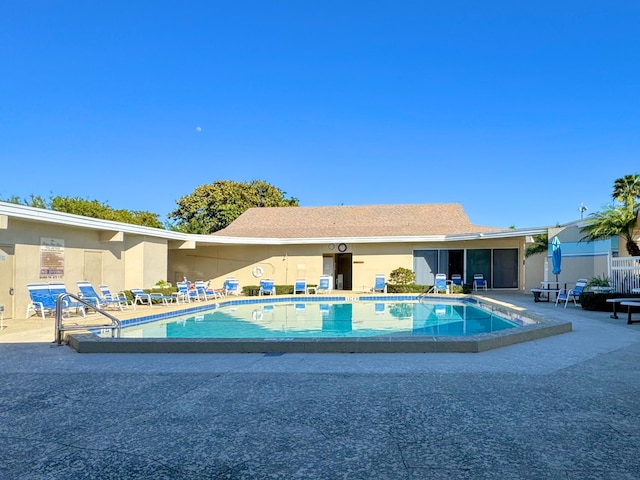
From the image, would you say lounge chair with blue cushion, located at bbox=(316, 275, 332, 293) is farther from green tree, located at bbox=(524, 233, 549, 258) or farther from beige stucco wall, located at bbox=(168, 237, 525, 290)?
green tree, located at bbox=(524, 233, 549, 258)

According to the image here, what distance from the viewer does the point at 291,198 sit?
44.9 m

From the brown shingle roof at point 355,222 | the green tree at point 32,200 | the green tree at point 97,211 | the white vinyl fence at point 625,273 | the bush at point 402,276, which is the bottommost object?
the bush at point 402,276

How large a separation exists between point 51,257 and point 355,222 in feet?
50.9

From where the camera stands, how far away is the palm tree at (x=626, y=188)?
15.3 meters

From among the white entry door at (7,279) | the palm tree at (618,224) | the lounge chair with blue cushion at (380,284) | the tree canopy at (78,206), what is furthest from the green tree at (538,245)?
the tree canopy at (78,206)

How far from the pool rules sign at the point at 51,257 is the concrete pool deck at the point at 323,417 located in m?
7.01

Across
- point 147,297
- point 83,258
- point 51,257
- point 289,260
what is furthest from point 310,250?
point 51,257

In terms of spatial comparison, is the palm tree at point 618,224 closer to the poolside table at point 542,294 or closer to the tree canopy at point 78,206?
the poolside table at point 542,294

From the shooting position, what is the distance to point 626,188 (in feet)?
52.0

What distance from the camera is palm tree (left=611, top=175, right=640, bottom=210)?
15278 mm

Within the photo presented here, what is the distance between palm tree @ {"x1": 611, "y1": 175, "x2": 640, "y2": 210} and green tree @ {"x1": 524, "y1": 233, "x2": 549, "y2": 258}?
2.82 meters

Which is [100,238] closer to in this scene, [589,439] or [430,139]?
[589,439]

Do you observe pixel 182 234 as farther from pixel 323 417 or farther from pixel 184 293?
pixel 323 417

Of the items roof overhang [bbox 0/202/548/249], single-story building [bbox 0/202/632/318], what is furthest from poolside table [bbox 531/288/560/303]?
roof overhang [bbox 0/202/548/249]
